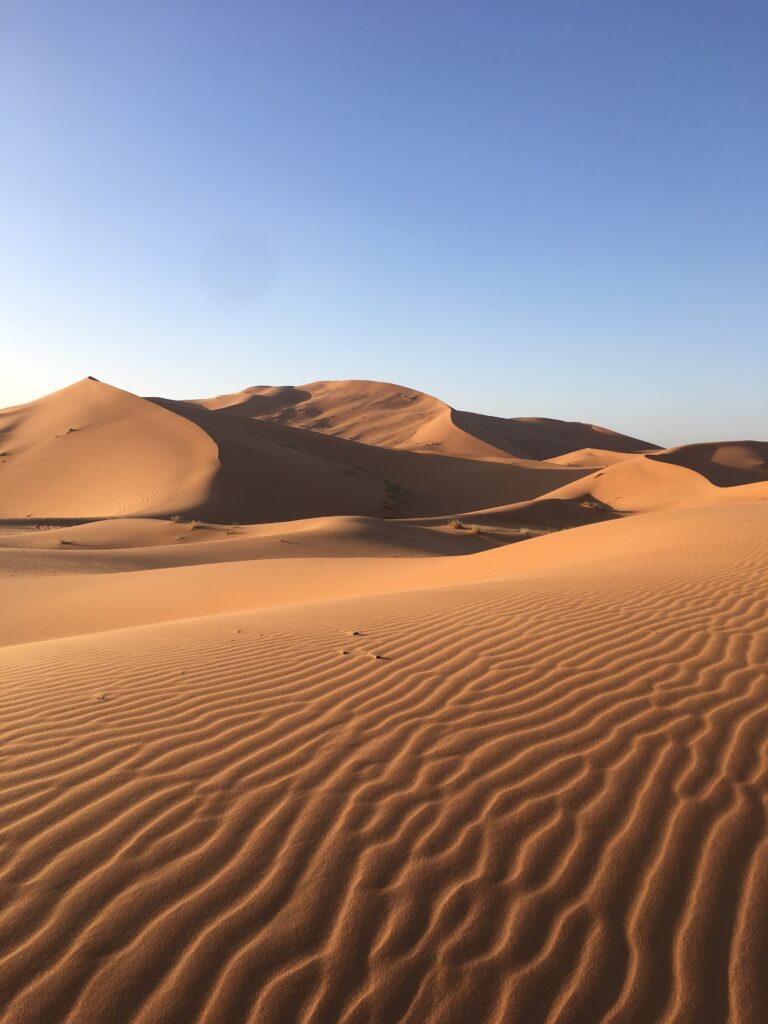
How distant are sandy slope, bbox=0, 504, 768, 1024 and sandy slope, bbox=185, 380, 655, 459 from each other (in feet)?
177

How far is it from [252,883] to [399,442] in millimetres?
67341

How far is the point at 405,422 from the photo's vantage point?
7712cm

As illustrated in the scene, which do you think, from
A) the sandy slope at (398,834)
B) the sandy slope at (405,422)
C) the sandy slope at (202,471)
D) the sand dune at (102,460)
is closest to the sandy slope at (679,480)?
the sandy slope at (202,471)

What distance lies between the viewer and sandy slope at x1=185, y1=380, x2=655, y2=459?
6781cm

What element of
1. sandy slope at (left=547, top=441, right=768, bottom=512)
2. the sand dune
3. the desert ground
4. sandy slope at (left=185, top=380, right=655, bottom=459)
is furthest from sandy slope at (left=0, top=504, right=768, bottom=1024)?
sandy slope at (left=185, top=380, right=655, bottom=459)

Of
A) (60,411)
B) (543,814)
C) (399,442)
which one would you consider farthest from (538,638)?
(399,442)

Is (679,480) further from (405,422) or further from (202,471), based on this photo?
(405,422)

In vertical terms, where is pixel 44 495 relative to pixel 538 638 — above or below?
above

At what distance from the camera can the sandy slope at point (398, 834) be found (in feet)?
6.74

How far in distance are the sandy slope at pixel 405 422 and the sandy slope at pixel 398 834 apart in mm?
54071

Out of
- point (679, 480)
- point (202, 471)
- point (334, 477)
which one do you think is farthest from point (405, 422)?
point (202, 471)

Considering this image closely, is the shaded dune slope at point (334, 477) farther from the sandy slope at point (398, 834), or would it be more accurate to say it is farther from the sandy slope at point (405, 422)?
the sandy slope at point (398, 834)

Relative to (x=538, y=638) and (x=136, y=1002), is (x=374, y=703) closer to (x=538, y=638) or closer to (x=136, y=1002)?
(x=538, y=638)

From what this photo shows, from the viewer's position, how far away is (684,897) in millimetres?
2377
